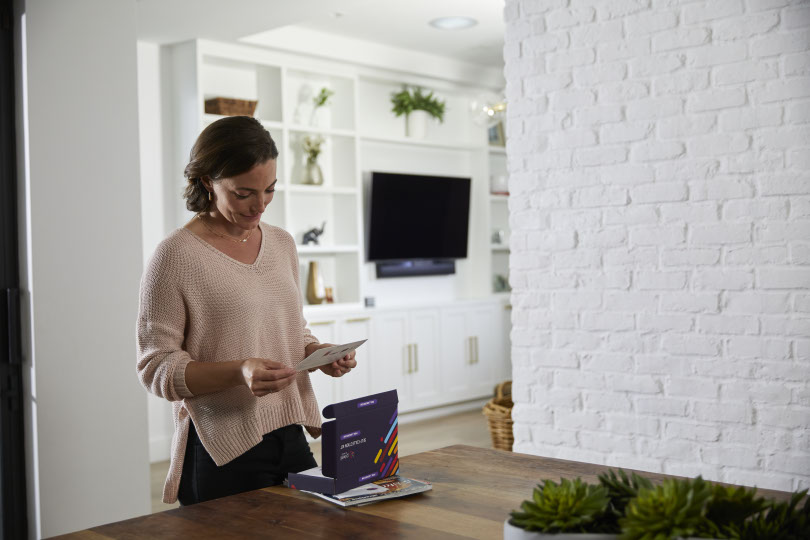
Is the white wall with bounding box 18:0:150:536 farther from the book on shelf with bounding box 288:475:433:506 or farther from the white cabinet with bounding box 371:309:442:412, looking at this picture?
the white cabinet with bounding box 371:309:442:412

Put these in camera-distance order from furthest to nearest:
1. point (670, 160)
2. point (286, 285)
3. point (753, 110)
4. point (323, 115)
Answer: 1. point (323, 115)
2. point (670, 160)
3. point (753, 110)
4. point (286, 285)

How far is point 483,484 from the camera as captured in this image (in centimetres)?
157

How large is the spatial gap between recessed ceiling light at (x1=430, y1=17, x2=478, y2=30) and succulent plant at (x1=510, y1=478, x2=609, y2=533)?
15.5 feet

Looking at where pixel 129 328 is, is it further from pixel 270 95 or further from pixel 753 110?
pixel 270 95

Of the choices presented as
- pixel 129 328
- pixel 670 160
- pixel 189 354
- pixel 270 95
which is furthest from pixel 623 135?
pixel 270 95

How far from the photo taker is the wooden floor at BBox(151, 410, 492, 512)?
4.97 m

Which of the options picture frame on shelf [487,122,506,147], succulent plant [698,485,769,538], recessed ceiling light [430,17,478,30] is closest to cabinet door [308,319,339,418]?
recessed ceiling light [430,17,478,30]

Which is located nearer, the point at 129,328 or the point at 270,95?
the point at 129,328

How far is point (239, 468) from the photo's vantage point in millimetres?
1698

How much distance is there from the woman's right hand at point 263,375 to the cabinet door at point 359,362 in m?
3.80

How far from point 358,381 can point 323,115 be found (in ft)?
6.14

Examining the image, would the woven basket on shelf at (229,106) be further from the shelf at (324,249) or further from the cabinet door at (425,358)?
the cabinet door at (425,358)

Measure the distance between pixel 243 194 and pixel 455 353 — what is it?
4665mm

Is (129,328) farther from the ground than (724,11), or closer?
closer
